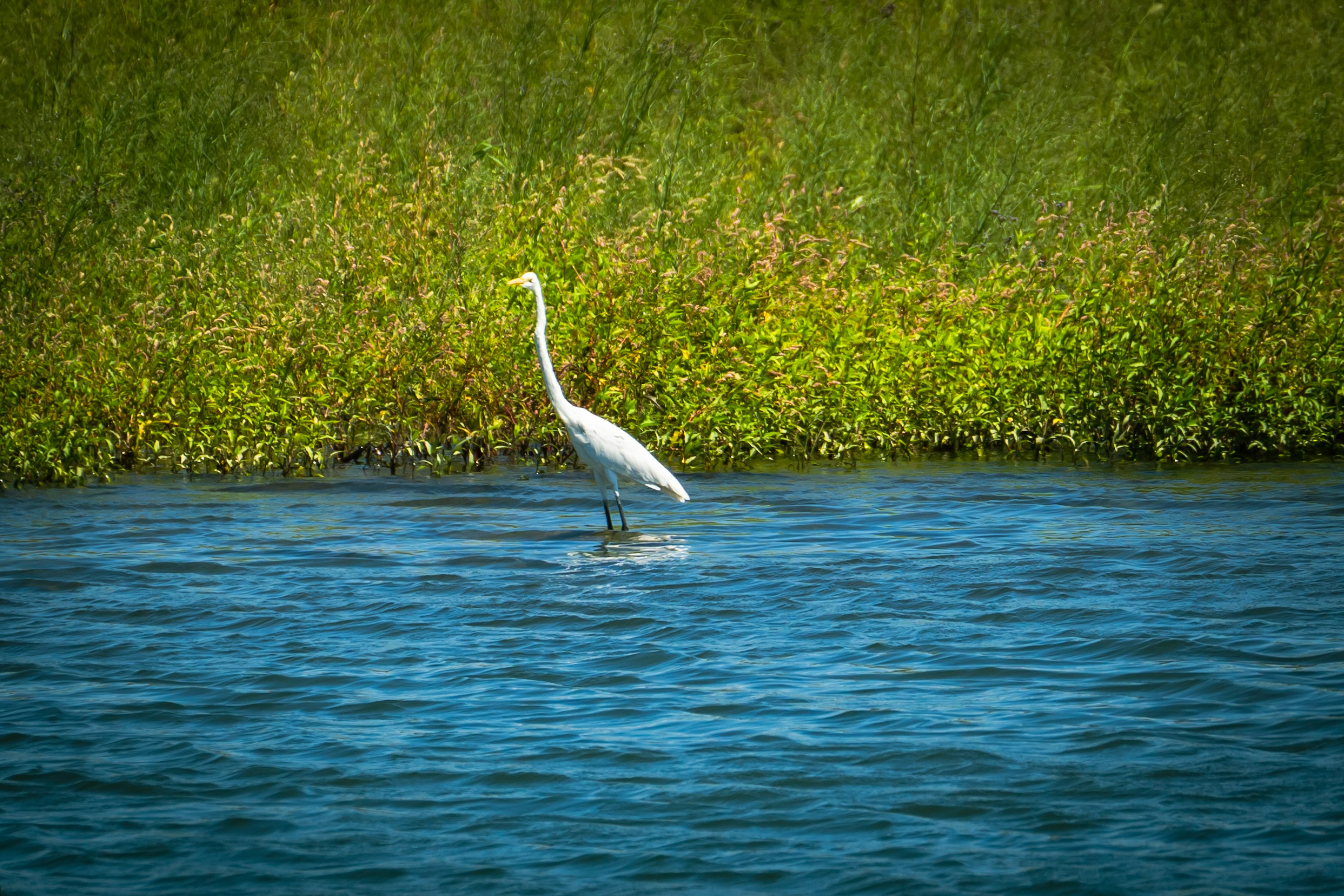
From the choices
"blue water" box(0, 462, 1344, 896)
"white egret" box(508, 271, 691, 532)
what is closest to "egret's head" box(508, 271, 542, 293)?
"white egret" box(508, 271, 691, 532)

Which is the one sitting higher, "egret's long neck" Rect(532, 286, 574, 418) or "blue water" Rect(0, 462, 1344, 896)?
"egret's long neck" Rect(532, 286, 574, 418)

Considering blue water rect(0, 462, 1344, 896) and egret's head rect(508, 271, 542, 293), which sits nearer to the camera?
blue water rect(0, 462, 1344, 896)

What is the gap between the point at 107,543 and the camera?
810 centimetres

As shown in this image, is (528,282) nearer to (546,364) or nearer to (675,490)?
(546,364)

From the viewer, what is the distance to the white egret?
8.79 m

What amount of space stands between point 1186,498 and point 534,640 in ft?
15.5

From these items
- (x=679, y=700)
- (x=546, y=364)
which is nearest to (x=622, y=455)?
(x=546, y=364)

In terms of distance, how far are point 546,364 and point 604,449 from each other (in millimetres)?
629

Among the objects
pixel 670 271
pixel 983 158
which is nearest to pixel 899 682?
pixel 670 271

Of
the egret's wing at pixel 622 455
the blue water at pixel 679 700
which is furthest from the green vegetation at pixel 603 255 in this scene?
the blue water at pixel 679 700

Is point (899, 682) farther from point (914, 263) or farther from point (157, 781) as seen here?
point (914, 263)

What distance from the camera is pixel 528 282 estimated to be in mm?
9266

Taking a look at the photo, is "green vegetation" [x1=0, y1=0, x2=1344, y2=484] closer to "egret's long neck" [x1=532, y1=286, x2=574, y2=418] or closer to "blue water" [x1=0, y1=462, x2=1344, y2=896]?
"egret's long neck" [x1=532, y1=286, x2=574, y2=418]

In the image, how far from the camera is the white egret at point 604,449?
28.8ft
